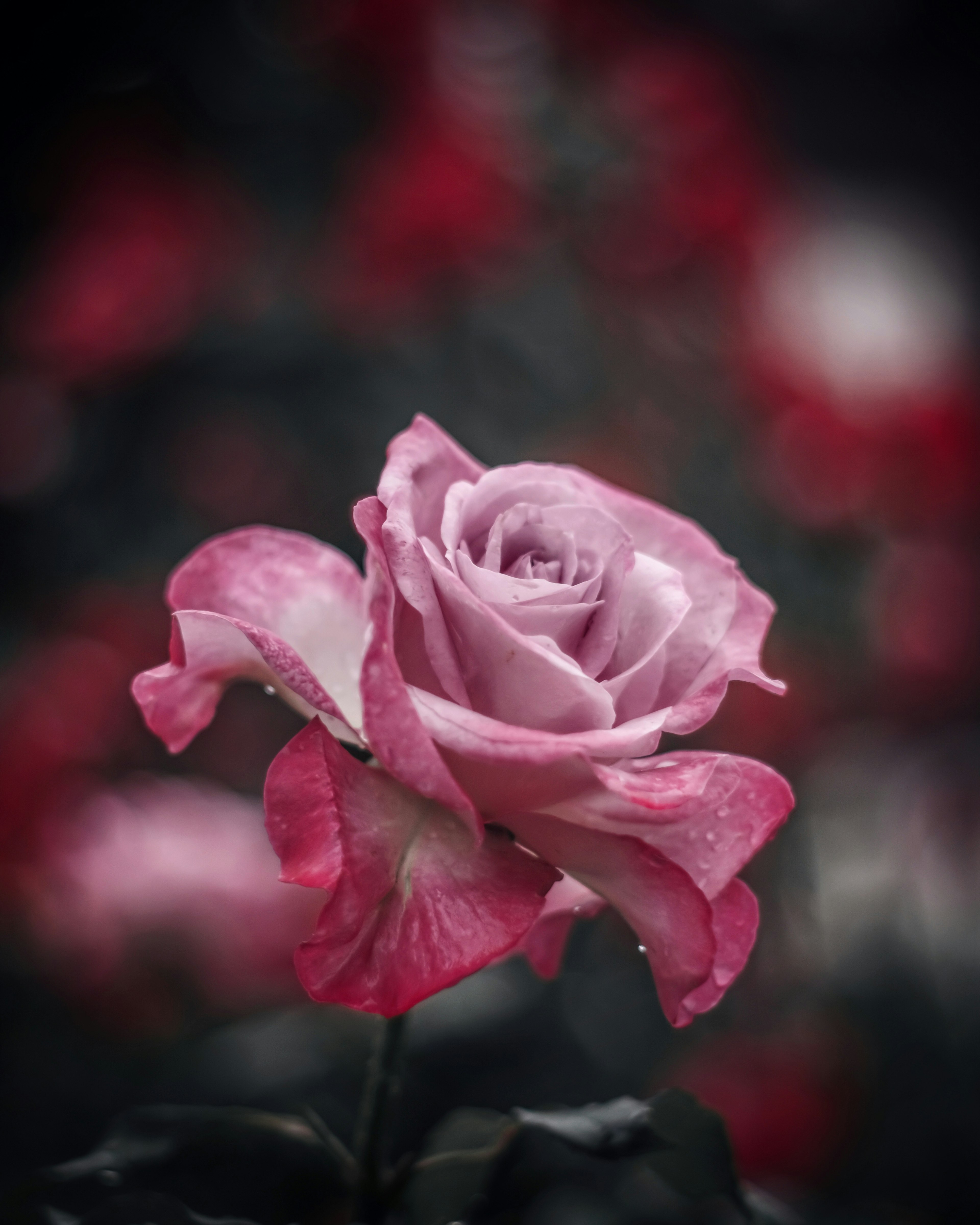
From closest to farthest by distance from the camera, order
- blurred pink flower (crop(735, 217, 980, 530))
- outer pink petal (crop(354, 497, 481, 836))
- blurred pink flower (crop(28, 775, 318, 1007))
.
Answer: outer pink petal (crop(354, 497, 481, 836)) < blurred pink flower (crop(28, 775, 318, 1007)) < blurred pink flower (crop(735, 217, 980, 530))

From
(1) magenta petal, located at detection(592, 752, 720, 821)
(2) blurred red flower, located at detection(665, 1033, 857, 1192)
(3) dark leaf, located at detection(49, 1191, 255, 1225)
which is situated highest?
(1) magenta petal, located at detection(592, 752, 720, 821)

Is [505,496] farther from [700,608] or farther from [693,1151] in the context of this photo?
[693,1151]

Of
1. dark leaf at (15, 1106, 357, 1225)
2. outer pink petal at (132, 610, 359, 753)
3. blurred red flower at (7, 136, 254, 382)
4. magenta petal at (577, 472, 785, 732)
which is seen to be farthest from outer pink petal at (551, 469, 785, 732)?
blurred red flower at (7, 136, 254, 382)

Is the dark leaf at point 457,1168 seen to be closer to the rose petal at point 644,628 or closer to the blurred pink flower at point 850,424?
the rose petal at point 644,628

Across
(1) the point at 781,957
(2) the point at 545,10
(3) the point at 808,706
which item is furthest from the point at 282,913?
(2) the point at 545,10

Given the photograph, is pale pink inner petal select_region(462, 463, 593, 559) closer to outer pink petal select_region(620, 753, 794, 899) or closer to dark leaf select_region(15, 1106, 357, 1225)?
outer pink petal select_region(620, 753, 794, 899)

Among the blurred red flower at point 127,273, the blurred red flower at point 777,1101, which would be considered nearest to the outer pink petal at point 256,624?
the blurred red flower at point 777,1101

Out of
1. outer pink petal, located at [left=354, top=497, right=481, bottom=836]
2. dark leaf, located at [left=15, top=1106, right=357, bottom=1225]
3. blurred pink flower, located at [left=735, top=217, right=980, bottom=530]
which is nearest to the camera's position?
outer pink petal, located at [left=354, top=497, right=481, bottom=836]

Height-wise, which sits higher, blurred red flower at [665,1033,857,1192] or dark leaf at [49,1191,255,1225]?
dark leaf at [49,1191,255,1225]

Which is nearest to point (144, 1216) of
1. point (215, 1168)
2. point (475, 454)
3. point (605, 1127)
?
point (215, 1168)
